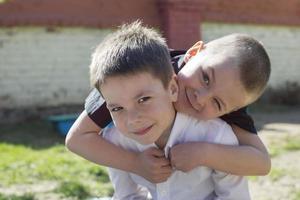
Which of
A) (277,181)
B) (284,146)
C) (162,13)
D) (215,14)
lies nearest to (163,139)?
(277,181)

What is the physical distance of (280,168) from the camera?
16.7 feet

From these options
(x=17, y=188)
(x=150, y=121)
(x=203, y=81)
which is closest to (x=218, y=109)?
(x=203, y=81)

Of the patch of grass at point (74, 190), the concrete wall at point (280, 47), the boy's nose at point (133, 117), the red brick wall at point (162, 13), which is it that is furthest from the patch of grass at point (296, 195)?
the concrete wall at point (280, 47)

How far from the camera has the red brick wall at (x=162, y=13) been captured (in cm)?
860

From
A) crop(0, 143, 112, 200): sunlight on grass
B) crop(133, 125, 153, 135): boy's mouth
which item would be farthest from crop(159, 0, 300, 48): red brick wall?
crop(133, 125, 153, 135): boy's mouth

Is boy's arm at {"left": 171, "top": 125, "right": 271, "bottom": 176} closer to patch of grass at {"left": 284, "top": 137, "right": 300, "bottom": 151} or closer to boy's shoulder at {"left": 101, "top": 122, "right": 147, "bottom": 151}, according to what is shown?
boy's shoulder at {"left": 101, "top": 122, "right": 147, "bottom": 151}

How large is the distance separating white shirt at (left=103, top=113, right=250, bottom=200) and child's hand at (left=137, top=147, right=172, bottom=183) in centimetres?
3

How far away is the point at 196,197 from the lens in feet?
7.66

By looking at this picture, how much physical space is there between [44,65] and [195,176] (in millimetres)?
6776

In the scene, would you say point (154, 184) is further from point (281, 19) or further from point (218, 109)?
point (281, 19)

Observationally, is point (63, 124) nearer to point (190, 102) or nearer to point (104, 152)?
point (104, 152)

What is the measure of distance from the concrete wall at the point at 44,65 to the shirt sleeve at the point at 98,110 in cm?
633

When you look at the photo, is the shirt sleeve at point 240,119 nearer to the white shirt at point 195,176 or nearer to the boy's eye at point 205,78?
the white shirt at point 195,176

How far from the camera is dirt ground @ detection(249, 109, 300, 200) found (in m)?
4.21
